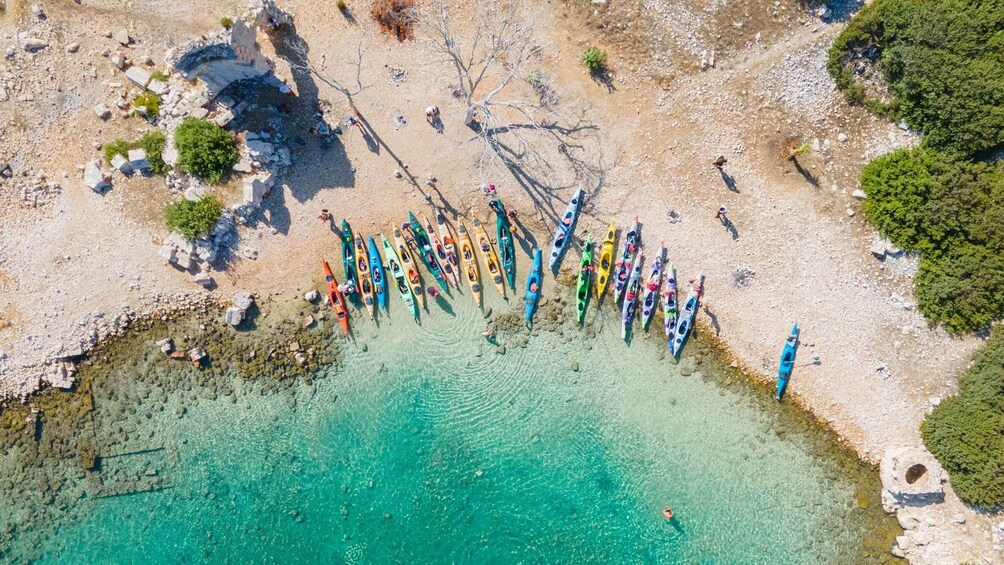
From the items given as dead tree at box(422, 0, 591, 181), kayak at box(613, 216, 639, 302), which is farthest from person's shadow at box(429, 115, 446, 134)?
kayak at box(613, 216, 639, 302)

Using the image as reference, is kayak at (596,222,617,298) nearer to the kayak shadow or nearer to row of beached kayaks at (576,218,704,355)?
row of beached kayaks at (576,218,704,355)

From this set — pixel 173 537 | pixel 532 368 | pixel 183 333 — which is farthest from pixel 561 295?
pixel 173 537

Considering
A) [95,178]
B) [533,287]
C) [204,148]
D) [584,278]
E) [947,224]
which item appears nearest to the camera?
[947,224]

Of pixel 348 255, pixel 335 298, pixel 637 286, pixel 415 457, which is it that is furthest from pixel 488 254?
pixel 415 457

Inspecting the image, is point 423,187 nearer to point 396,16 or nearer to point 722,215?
point 396,16

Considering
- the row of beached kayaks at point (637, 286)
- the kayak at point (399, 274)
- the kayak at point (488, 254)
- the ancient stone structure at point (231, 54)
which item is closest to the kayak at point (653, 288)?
the row of beached kayaks at point (637, 286)

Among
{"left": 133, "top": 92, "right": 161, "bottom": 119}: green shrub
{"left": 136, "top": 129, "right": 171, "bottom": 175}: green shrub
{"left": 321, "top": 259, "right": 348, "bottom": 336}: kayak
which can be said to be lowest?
{"left": 321, "top": 259, "right": 348, "bottom": 336}: kayak
